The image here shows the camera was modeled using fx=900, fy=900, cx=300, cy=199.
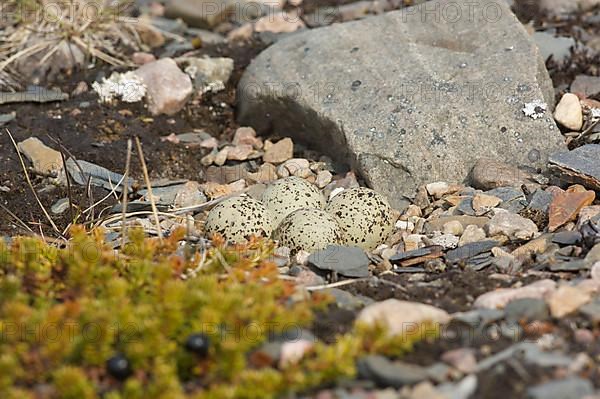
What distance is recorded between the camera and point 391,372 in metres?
3.55

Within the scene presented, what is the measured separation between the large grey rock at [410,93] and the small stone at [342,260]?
4.24ft

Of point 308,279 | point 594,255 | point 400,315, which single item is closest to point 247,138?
point 308,279

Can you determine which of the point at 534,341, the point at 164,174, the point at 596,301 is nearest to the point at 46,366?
the point at 534,341

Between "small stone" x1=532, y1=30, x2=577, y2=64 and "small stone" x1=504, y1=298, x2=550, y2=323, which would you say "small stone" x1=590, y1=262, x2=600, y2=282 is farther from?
"small stone" x1=532, y1=30, x2=577, y2=64

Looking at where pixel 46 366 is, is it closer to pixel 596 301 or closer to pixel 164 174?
pixel 596 301

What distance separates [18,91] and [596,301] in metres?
5.69

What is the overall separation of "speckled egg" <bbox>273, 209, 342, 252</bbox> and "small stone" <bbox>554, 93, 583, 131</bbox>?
91.8 inches

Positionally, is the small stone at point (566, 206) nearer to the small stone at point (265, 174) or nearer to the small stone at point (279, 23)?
the small stone at point (265, 174)

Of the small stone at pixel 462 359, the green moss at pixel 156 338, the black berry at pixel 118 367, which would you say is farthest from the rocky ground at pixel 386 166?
the black berry at pixel 118 367

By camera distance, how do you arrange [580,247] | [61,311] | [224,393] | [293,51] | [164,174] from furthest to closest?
[293,51]
[164,174]
[580,247]
[61,311]
[224,393]

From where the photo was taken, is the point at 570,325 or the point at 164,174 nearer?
the point at 570,325

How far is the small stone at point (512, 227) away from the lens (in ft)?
18.4

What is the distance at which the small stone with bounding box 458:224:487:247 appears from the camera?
566 centimetres

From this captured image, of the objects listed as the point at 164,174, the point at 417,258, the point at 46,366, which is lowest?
the point at 164,174
